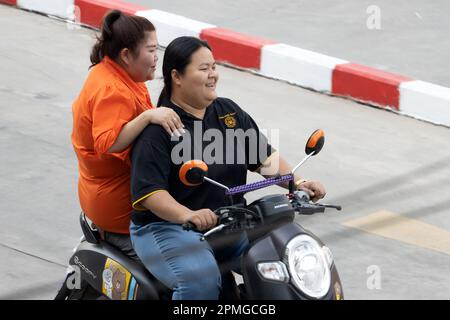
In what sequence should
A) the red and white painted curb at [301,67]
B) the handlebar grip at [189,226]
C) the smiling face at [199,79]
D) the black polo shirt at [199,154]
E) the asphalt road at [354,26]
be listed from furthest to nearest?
the asphalt road at [354,26]
the red and white painted curb at [301,67]
the smiling face at [199,79]
the black polo shirt at [199,154]
the handlebar grip at [189,226]

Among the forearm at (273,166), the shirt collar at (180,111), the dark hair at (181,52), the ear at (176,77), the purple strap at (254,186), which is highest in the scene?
the dark hair at (181,52)

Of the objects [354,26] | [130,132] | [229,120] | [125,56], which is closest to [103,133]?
[130,132]

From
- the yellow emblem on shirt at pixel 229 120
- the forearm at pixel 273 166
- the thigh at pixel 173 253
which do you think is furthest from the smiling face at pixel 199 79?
the thigh at pixel 173 253

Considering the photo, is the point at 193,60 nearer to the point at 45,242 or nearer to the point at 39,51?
the point at 45,242

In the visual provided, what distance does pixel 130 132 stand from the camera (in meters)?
4.14

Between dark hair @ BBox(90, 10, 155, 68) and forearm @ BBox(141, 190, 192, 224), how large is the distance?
0.62 meters

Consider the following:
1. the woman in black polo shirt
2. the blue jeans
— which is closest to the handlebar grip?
the woman in black polo shirt

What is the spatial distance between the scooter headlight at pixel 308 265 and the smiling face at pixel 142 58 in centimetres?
93

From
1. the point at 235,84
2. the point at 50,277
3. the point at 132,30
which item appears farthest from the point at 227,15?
the point at 132,30

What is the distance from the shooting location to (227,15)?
9.57 metres

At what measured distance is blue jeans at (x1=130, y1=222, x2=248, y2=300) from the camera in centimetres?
403

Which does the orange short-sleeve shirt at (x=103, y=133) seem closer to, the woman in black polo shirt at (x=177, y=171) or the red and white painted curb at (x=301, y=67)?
the woman in black polo shirt at (x=177, y=171)

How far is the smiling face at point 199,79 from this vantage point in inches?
166

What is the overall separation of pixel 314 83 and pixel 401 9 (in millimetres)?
1816
